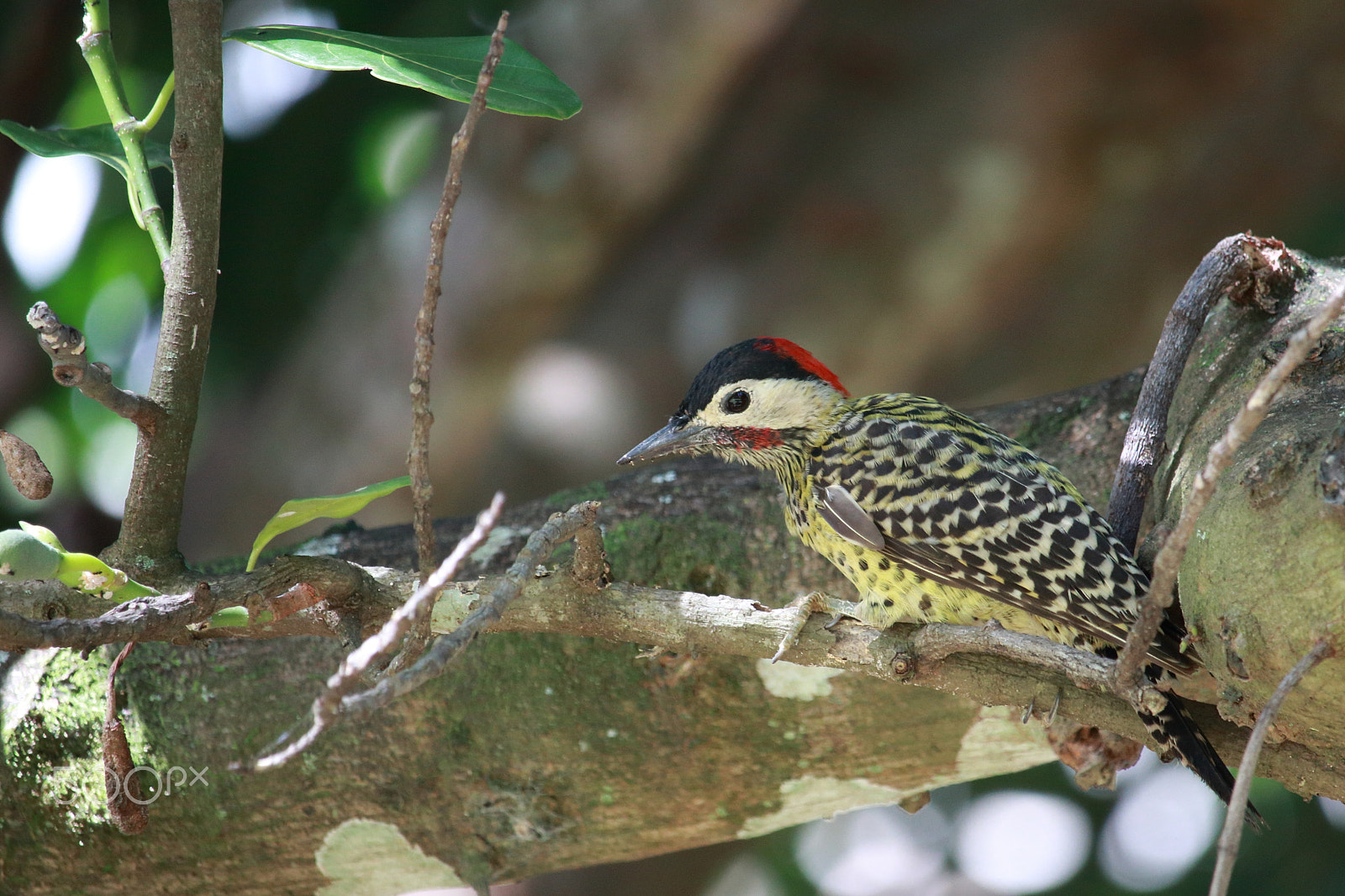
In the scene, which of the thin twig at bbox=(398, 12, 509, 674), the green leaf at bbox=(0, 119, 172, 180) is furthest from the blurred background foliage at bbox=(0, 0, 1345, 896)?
the thin twig at bbox=(398, 12, 509, 674)

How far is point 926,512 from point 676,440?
27.4 inches

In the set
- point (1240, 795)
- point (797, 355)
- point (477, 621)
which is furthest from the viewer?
point (797, 355)

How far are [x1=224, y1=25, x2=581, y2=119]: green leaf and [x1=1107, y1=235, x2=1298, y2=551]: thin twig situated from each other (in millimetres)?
1340

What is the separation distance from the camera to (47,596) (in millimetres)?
1867

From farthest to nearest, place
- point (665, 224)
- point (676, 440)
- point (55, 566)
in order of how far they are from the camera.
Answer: point (665, 224), point (676, 440), point (55, 566)

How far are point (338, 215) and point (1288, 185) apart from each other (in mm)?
4614

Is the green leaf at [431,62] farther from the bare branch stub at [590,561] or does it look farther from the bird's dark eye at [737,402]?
the bird's dark eye at [737,402]

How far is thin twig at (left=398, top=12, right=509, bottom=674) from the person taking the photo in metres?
1.50

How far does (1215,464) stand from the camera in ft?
4.14

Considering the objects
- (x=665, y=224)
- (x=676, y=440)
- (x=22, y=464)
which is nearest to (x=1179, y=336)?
(x=676, y=440)

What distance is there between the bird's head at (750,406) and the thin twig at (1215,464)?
1.54 metres

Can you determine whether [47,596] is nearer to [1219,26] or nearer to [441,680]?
[441,680]

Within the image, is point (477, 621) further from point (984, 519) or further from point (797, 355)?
point (797, 355)

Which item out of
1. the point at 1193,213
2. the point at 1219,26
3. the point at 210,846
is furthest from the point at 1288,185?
the point at 210,846
